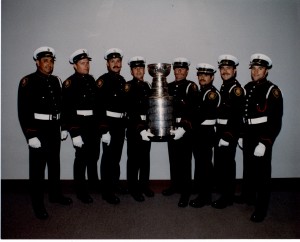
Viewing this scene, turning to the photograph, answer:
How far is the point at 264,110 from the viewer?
86.0 inches

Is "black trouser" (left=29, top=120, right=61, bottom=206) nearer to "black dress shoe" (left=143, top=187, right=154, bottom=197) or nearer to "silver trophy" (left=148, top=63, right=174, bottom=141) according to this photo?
"black dress shoe" (left=143, top=187, right=154, bottom=197)

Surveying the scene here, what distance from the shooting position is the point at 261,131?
2213mm

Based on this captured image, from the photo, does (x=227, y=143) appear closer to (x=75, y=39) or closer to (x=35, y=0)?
(x=75, y=39)

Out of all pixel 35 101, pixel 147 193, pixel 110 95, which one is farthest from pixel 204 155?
pixel 35 101

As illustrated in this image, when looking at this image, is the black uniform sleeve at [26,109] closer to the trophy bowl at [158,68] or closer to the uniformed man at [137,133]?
the uniformed man at [137,133]

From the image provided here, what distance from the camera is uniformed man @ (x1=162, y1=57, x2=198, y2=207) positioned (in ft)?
8.11

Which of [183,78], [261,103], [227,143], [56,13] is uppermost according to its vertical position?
[56,13]

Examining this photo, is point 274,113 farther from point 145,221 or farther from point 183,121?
point 145,221

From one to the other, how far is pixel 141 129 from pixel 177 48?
3.28ft

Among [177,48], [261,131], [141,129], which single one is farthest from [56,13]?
[261,131]

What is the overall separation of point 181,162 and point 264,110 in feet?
2.80

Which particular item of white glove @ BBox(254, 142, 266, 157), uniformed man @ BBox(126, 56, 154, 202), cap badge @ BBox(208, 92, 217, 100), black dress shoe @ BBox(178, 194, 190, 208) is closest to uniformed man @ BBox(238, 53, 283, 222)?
white glove @ BBox(254, 142, 266, 157)

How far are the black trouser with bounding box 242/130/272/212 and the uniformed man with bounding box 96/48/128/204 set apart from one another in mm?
1081

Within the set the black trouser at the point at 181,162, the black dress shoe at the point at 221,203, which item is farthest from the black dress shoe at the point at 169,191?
the black dress shoe at the point at 221,203
